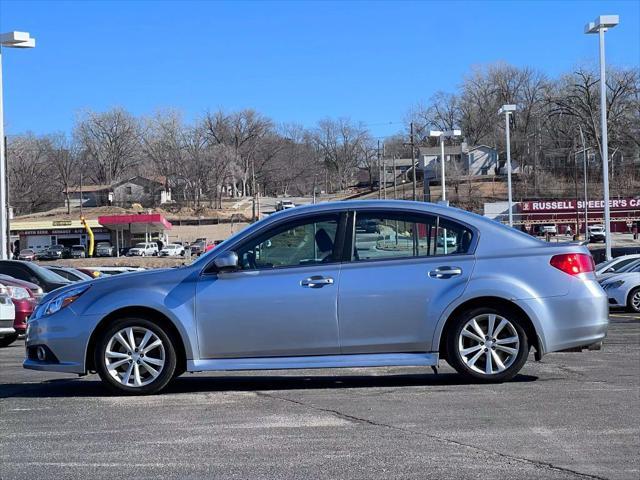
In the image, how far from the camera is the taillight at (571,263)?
7129mm

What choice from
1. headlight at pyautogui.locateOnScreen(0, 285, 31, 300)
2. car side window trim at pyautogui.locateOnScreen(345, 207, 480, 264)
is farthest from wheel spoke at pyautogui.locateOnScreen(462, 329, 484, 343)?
headlight at pyautogui.locateOnScreen(0, 285, 31, 300)

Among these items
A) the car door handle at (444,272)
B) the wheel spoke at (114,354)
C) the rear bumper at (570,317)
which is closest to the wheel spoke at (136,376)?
the wheel spoke at (114,354)

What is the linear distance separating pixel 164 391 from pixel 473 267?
9.92ft

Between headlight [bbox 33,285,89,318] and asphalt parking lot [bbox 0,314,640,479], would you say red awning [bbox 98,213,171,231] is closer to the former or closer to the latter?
asphalt parking lot [bbox 0,314,640,479]

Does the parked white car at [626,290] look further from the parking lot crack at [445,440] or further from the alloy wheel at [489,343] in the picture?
the parking lot crack at [445,440]

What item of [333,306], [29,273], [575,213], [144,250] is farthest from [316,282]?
[575,213]

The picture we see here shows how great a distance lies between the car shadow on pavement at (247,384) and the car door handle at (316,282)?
41.8 inches

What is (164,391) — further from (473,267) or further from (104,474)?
(473,267)

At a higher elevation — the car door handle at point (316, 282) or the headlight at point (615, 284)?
the car door handle at point (316, 282)

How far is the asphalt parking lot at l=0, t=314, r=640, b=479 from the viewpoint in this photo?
4.75 m

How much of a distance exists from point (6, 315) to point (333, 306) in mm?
7274

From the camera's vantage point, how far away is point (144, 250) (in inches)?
2714

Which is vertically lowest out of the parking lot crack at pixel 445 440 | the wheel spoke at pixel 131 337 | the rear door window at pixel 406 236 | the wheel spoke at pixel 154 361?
the parking lot crack at pixel 445 440

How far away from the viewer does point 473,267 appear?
7047mm
